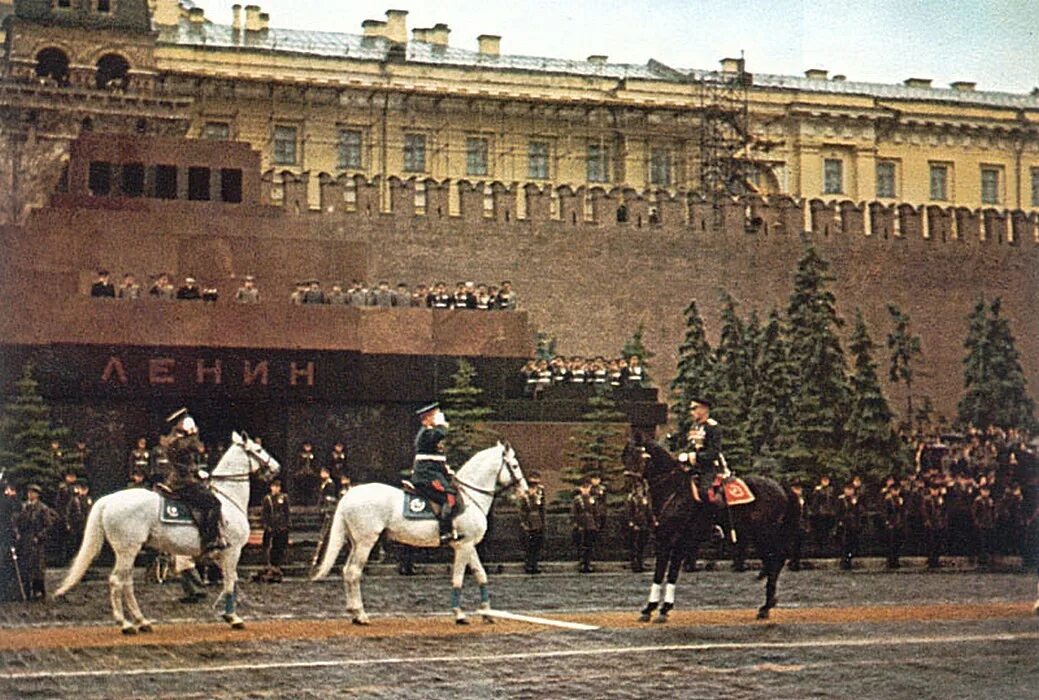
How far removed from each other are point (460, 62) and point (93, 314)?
301 centimetres

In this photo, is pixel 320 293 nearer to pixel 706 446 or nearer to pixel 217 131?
pixel 217 131

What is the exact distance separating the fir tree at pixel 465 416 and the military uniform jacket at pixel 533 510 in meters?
0.54

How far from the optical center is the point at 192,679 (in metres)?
7.30

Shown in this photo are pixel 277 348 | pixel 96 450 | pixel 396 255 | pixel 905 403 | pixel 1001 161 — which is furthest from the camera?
pixel 396 255

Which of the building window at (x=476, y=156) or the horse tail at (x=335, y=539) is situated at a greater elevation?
the building window at (x=476, y=156)

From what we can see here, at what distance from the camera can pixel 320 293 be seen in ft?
36.2

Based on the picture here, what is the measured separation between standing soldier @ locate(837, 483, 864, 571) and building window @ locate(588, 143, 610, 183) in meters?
3.73

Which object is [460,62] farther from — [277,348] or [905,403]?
[905,403]

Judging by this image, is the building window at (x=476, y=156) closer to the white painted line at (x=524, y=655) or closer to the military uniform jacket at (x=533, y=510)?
the military uniform jacket at (x=533, y=510)

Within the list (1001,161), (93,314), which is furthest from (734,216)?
(93,314)

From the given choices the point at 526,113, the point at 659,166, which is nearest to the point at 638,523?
the point at 659,166

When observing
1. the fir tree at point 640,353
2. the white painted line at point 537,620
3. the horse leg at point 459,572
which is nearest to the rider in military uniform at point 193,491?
the horse leg at point 459,572

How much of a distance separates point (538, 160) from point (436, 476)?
5.61 m

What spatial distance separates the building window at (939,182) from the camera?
44.7ft
